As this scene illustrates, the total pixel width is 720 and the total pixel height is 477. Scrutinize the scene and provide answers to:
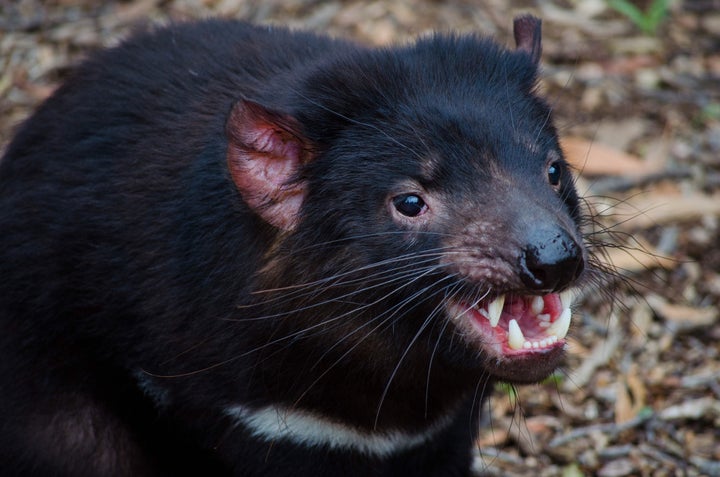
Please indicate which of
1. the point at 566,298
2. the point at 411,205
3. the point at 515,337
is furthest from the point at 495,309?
the point at 411,205

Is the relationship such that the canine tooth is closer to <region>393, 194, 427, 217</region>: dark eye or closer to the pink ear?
<region>393, 194, 427, 217</region>: dark eye

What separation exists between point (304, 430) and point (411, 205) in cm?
85

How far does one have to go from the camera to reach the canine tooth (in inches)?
117

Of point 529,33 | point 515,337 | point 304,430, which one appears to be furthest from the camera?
point 529,33

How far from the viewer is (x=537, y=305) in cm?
298

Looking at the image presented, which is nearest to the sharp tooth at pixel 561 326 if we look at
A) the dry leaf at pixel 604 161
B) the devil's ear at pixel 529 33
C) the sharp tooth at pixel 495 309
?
the sharp tooth at pixel 495 309

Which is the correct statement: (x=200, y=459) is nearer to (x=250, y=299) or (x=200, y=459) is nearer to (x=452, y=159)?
(x=250, y=299)

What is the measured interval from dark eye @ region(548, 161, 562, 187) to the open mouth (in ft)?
1.19

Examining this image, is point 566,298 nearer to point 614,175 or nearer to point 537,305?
point 537,305

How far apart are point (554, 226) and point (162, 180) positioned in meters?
1.23

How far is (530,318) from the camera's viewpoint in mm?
3002

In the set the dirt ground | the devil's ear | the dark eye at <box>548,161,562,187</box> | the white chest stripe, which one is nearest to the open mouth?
the dark eye at <box>548,161,562,187</box>

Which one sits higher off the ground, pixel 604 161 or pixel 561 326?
pixel 561 326

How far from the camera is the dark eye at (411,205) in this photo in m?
3.00
